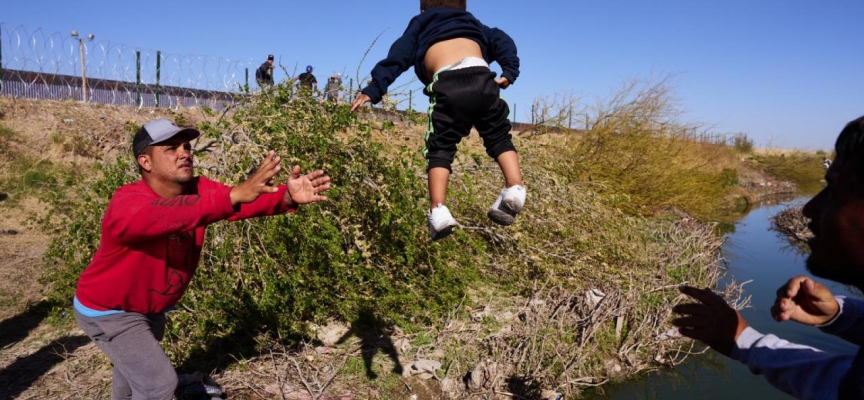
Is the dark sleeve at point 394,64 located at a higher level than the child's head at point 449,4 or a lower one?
lower

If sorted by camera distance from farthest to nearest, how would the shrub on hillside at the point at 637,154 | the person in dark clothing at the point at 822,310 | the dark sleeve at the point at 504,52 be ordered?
the shrub on hillside at the point at 637,154 → the dark sleeve at the point at 504,52 → the person in dark clothing at the point at 822,310

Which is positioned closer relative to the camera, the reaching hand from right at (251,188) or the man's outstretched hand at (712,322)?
the man's outstretched hand at (712,322)

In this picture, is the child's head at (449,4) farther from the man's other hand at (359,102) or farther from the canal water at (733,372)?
the canal water at (733,372)

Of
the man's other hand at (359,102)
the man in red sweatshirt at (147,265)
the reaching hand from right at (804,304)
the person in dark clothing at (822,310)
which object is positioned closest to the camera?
the person in dark clothing at (822,310)

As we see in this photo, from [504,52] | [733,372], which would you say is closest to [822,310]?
[504,52]

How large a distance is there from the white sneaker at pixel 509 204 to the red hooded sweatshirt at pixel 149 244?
128 centimetres

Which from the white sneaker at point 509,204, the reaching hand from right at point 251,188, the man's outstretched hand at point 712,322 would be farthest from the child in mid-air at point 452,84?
the man's outstretched hand at point 712,322

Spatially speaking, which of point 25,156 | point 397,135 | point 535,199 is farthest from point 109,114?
point 535,199

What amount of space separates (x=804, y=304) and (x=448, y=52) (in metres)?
2.26

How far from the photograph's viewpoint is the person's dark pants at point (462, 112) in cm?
332

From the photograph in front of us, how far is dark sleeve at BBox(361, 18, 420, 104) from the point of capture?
11.1 feet

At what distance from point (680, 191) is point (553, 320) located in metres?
6.55

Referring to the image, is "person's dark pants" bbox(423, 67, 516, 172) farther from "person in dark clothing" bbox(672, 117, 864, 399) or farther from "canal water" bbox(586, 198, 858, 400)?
"canal water" bbox(586, 198, 858, 400)

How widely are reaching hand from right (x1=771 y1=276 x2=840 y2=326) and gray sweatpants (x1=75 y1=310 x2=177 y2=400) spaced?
2.53 m
